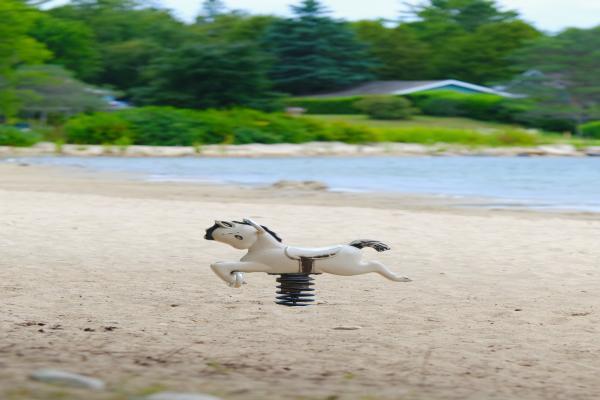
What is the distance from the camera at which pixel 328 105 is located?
65062 millimetres

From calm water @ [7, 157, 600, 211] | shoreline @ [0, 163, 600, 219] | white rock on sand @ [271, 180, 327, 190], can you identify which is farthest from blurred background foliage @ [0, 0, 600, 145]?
white rock on sand @ [271, 180, 327, 190]

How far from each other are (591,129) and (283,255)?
56843mm

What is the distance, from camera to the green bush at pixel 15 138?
144 ft

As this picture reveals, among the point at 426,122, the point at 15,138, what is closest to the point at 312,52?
the point at 426,122

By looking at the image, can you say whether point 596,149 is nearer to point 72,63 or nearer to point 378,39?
point 378,39

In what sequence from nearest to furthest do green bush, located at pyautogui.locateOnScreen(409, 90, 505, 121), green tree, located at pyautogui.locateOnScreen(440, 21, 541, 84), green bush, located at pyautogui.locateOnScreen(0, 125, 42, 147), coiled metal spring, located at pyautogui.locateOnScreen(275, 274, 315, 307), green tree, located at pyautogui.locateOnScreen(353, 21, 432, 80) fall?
coiled metal spring, located at pyautogui.locateOnScreen(275, 274, 315, 307) → green bush, located at pyautogui.locateOnScreen(0, 125, 42, 147) → green bush, located at pyautogui.locateOnScreen(409, 90, 505, 121) → green tree, located at pyautogui.locateOnScreen(440, 21, 541, 84) → green tree, located at pyautogui.locateOnScreen(353, 21, 432, 80)

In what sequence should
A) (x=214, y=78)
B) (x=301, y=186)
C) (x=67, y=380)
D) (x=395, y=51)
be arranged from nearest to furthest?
(x=67, y=380) → (x=301, y=186) → (x=214, y=78) → (x=395, y=51)

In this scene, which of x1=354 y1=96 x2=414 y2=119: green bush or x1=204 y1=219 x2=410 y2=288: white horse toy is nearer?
x1=204 y1=219 x2=410 y2=288: white horse toy

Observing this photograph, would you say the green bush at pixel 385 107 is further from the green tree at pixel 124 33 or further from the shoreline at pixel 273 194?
the shoreline at pixel 273 194

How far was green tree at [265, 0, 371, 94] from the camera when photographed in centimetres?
6800

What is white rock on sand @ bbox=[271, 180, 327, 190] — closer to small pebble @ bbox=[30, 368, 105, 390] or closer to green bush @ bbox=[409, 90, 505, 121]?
small pebble @ bbox=[30, 368, 105, 390]

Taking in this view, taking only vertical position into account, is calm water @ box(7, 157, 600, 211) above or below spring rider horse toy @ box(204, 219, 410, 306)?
below

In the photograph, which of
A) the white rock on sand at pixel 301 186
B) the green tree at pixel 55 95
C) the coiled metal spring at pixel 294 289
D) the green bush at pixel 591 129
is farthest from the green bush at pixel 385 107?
the coiled metal spring at pixel 294 289

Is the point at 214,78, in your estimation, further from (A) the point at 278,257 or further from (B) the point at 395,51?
(A) the point at 278,257
